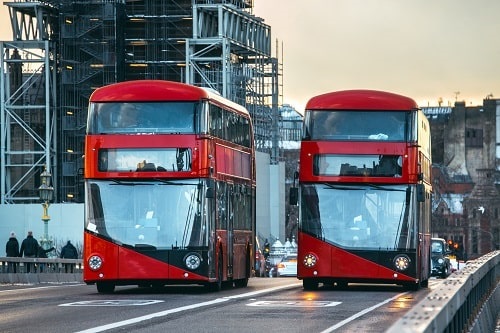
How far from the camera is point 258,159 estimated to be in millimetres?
113062

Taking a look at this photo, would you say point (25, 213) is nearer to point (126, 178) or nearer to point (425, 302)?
point (126, 178)

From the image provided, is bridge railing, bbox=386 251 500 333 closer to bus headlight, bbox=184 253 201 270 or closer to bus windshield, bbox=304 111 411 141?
bus headlight, bbox=184 253 201 270

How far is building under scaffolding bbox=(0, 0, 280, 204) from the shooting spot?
4225 inches

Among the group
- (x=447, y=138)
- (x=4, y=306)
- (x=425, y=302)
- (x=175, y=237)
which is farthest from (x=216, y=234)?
(x=447, y=138)

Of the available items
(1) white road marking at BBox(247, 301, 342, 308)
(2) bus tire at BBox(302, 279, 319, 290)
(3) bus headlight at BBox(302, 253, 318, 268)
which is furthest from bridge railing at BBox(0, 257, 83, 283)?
(1) white road marking at BBox(247, 301, 342, 308)

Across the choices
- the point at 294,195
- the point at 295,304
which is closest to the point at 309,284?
the point at 294,195

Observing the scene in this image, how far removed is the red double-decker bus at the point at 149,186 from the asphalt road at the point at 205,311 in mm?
624

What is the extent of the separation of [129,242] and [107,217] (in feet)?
2.05

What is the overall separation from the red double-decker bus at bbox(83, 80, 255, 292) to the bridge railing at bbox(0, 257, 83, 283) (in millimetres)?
14873

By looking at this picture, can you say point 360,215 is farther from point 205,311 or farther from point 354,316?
point 354,316

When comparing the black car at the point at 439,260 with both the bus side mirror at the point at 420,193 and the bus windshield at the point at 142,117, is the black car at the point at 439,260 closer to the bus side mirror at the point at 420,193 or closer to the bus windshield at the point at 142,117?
the bus side mirror at the point at 420,193

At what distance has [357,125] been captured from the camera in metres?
33.7

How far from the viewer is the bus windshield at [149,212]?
3058 centimetres

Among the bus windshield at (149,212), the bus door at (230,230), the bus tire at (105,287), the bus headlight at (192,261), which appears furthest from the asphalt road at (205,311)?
the bus door at (230,230)
